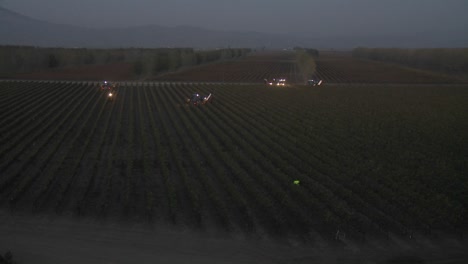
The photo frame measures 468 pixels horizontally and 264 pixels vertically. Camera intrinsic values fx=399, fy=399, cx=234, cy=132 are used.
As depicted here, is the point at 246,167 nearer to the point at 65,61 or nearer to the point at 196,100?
the point at 196,100

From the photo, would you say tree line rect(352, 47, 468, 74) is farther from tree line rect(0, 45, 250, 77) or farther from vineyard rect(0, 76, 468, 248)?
vineyard rect(0, 76, 468, 248)

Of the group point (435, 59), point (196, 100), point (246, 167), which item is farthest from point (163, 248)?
point (435, 59)

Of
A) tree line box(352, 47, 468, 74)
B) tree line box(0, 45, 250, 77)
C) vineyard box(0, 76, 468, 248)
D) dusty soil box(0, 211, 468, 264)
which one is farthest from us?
tree line box(352, 47, 468, 74)

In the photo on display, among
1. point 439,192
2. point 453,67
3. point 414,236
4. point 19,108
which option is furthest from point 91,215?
point 453,67

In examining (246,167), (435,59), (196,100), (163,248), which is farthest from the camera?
(435,59)

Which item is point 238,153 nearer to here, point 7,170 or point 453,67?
point 7,170

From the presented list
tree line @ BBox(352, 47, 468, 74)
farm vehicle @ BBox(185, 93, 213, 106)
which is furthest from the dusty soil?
tree line @ BBox(352, 47, 468, 74)

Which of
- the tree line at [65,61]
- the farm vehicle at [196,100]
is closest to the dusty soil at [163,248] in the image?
the farm vehicle at [196,100]

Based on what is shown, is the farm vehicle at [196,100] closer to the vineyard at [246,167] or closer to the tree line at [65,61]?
the vineyard at [246,167]
